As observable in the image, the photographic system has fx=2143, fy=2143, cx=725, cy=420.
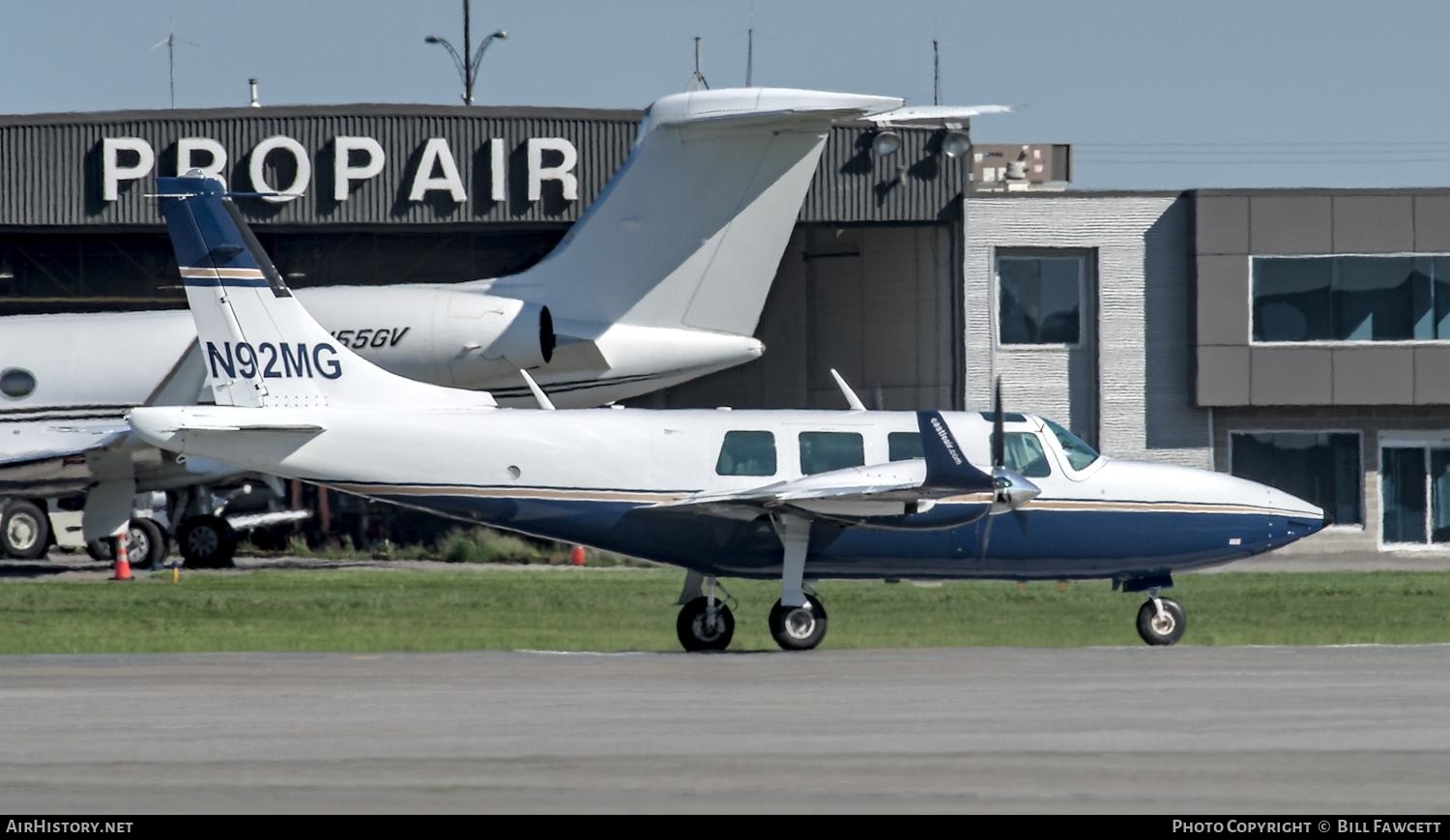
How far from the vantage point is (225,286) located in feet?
69.9

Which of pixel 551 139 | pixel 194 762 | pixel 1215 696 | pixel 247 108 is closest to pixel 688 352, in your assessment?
pixel 551 139

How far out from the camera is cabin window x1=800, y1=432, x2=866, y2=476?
2025cm

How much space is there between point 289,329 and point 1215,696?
34.5ft

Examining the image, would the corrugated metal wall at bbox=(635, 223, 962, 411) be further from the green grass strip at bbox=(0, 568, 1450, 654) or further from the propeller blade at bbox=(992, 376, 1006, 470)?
the propeller blade at bbox=(992, 376, 1006, 470)

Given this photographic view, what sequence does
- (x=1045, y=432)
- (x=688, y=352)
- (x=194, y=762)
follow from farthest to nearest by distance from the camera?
(x=688, y=352), (x=1045, y=432), (x=194, y=762)

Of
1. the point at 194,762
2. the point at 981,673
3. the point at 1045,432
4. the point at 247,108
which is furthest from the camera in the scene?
the point at 247,108

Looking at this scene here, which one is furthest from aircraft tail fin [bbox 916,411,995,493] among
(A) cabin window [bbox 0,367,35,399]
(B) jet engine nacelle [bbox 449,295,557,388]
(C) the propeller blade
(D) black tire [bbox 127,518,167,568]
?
(A) cabin window [bbox 0,367,35,399]

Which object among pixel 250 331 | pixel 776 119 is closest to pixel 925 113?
pixel 776 119

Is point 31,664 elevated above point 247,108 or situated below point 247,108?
below

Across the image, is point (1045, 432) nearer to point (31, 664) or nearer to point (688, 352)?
point (31, 664)

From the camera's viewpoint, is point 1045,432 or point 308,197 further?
point 308,197

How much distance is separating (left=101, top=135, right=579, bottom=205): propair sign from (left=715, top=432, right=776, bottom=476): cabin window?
2414 cm

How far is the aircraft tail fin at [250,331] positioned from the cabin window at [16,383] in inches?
602

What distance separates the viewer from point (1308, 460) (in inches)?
1769
